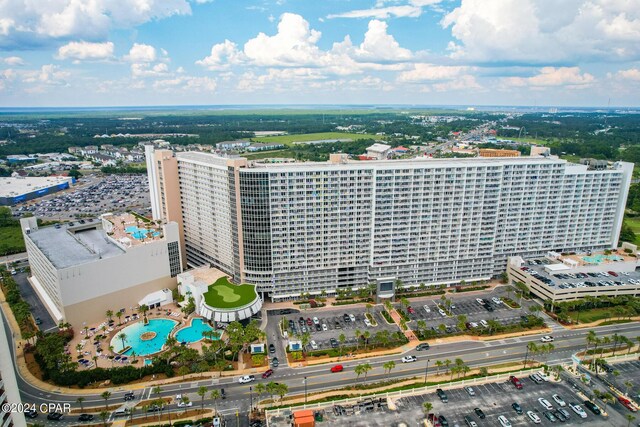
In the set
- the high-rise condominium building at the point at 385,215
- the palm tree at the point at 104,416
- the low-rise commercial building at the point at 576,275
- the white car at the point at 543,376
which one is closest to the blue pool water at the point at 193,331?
the high-rise condominium building at the point at 385,215

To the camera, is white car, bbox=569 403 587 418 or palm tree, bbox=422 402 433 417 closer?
palm tree, bbox=422 402 433 417

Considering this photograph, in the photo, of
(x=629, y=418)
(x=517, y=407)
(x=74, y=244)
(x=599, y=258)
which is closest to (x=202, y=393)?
(x=517, y=407)

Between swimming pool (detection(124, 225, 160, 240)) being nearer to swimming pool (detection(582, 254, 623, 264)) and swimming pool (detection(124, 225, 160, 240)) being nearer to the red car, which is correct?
the red car

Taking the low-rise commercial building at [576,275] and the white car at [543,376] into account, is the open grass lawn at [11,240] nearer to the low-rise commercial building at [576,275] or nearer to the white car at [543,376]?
the white car at [543,376]

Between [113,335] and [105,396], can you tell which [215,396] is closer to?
[105,396]

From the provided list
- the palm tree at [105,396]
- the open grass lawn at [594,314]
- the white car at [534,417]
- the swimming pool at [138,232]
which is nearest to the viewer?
the white car at [534,417]

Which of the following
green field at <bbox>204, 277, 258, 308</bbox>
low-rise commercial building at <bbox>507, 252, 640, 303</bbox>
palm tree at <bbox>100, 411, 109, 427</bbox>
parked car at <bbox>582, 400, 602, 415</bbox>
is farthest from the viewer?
low-rise commercial building at <bbox>507, 252, 640, 303</bbox>

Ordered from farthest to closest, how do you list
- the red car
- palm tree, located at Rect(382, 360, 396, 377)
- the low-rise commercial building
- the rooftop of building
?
the low-rise commercial building < the rooftop of building < palm tree, located at Rect(382, 360, 396, 377) < the red car

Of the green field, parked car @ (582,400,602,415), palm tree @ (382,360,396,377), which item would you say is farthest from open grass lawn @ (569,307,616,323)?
the green field
